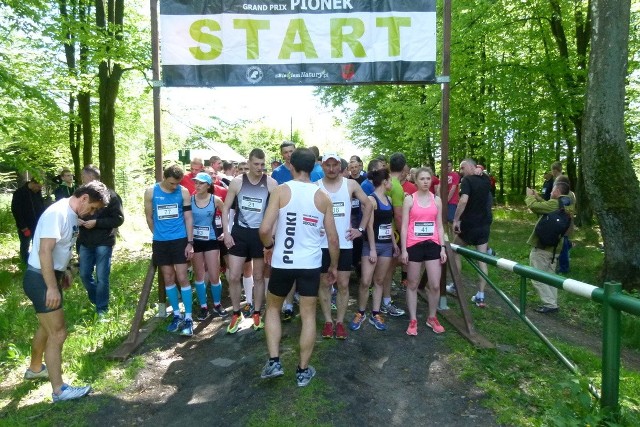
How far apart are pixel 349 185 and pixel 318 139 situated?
74.9 meters

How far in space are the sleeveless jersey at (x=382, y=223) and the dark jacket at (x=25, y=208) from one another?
22.9ft

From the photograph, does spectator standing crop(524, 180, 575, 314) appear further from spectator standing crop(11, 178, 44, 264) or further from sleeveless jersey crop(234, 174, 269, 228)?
spectator standing crop(11, 178, 44, 264)

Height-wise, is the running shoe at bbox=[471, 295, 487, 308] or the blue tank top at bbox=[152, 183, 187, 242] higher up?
the blue tank top at bbox=[152, 183, 187, 242]

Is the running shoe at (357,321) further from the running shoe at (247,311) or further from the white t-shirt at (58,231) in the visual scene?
the white t-shirt at (58,231)

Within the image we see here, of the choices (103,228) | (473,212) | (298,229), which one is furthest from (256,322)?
(473,212)

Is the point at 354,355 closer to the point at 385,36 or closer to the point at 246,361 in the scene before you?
the point at 246,361

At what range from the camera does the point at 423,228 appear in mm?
5363

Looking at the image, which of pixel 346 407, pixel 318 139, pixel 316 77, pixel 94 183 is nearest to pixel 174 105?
pixel 316 77

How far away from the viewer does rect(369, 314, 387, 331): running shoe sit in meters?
5.58

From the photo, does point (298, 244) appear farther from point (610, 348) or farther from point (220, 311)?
point (220, 311)

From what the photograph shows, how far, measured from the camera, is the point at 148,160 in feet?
88.9

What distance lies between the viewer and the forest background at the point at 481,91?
7.66 meters

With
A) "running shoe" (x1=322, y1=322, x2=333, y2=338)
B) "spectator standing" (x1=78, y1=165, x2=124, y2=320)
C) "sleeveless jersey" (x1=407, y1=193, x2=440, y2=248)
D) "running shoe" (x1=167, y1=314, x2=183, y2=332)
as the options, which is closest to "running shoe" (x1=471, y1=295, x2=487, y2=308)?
"sleeveless jersey" (x1=407, y1=193, x2=440, y2=248)

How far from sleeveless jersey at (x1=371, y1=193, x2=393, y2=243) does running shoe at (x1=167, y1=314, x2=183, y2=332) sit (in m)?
2.54
